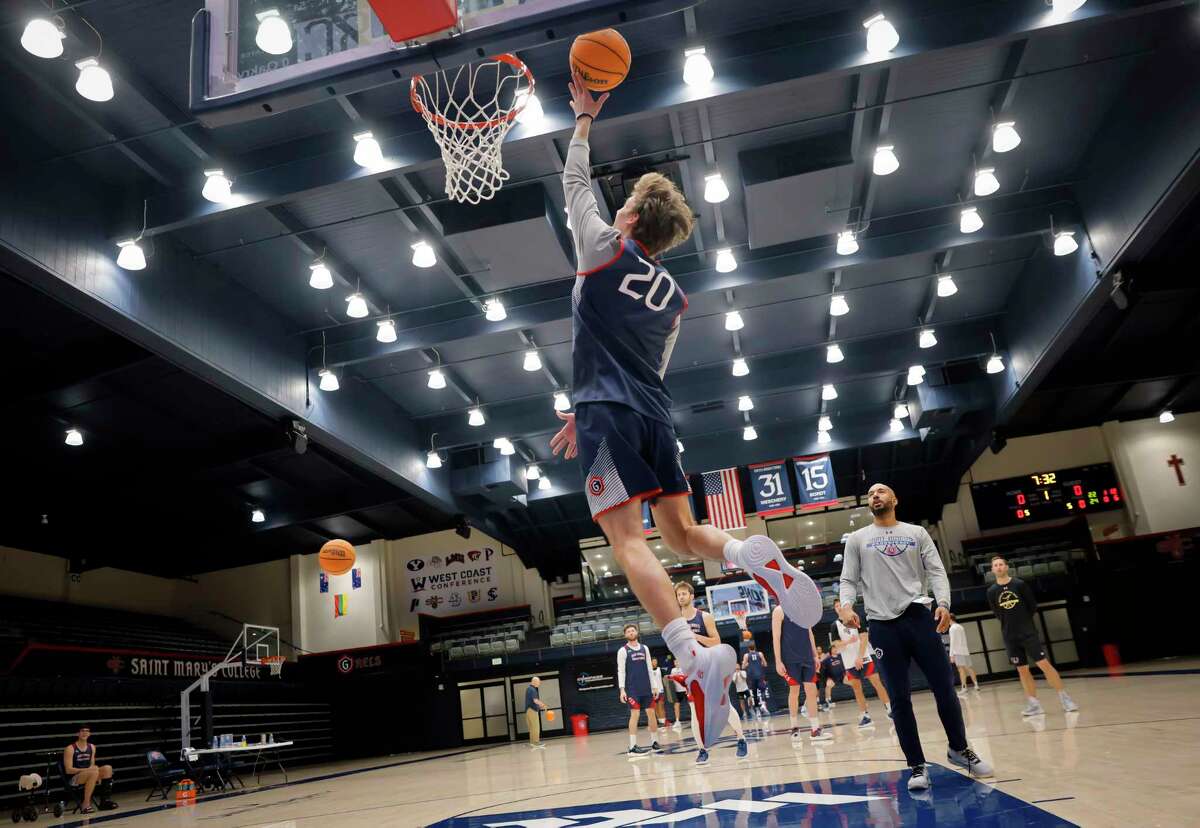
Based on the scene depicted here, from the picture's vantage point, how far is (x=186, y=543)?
22.7 m

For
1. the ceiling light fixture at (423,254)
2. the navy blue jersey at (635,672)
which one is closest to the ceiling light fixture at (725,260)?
the ceiling light fixture at (423,254)

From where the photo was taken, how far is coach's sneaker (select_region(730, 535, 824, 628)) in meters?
3.28

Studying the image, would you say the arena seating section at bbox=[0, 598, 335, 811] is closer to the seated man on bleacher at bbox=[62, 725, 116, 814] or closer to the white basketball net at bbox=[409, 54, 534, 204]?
the seated man on bleacher at bbox=[62, 725, 116, 814]

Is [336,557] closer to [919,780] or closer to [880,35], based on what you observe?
[880,35]

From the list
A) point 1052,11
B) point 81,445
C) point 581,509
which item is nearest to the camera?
point 1052,11

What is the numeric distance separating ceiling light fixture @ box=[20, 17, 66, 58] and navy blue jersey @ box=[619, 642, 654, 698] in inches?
392

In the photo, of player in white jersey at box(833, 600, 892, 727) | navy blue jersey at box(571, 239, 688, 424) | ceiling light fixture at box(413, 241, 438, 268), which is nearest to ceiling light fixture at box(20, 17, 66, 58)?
ceiling light fixture at box(413, 241, 438, 268)

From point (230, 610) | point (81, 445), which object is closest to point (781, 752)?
point (81, 445)

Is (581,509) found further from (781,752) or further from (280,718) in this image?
(781,752)

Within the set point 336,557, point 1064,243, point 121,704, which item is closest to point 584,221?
point 1064,243

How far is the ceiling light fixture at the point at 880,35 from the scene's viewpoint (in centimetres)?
780

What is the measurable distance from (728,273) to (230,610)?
71.8 ft

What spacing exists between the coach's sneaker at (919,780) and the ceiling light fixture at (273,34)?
5.53m

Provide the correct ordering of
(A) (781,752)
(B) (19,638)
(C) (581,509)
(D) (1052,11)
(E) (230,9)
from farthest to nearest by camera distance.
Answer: (C) (581,509), (B) (19,638), (A) (781,752), (D) (1052,11), (E) (230,9)
